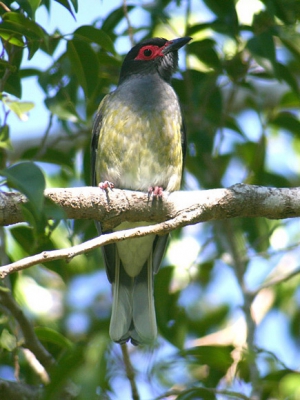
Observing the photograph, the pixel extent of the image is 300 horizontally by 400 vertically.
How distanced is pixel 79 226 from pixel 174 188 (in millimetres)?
723

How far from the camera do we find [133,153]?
15.8 ft

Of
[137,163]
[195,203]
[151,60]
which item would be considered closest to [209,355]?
[195,203]

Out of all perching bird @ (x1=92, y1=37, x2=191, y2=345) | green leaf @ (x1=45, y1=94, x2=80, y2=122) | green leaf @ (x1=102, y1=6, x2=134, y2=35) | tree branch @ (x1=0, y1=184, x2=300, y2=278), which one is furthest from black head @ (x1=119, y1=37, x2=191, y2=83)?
tree branch @ (x1=0, y1=184, x2=300, y2=278)

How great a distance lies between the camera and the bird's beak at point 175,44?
5.07 meters

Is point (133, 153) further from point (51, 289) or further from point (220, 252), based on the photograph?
point (51, 289)

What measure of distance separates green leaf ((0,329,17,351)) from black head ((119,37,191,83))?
249 centimetres

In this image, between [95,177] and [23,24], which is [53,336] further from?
[23,24]

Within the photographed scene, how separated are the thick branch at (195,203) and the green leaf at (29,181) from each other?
35.8 inches

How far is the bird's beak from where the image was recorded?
5.07 m

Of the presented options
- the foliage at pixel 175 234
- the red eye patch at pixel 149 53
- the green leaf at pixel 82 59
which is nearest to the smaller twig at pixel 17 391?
the foliage at pixel 175 234

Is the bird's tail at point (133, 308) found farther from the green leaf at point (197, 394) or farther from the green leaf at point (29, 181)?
the green leaf at point (29, 181)

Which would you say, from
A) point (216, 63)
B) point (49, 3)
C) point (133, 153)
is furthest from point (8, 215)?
point (216, 63)

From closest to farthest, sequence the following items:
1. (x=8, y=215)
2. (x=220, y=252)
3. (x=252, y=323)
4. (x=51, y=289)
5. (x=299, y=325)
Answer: (x=8, y=215) < (x=252, y=323) < (x=220, y=252) < (x=299, y=325) < (x=51, y=289)

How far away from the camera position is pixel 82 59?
3953mm
